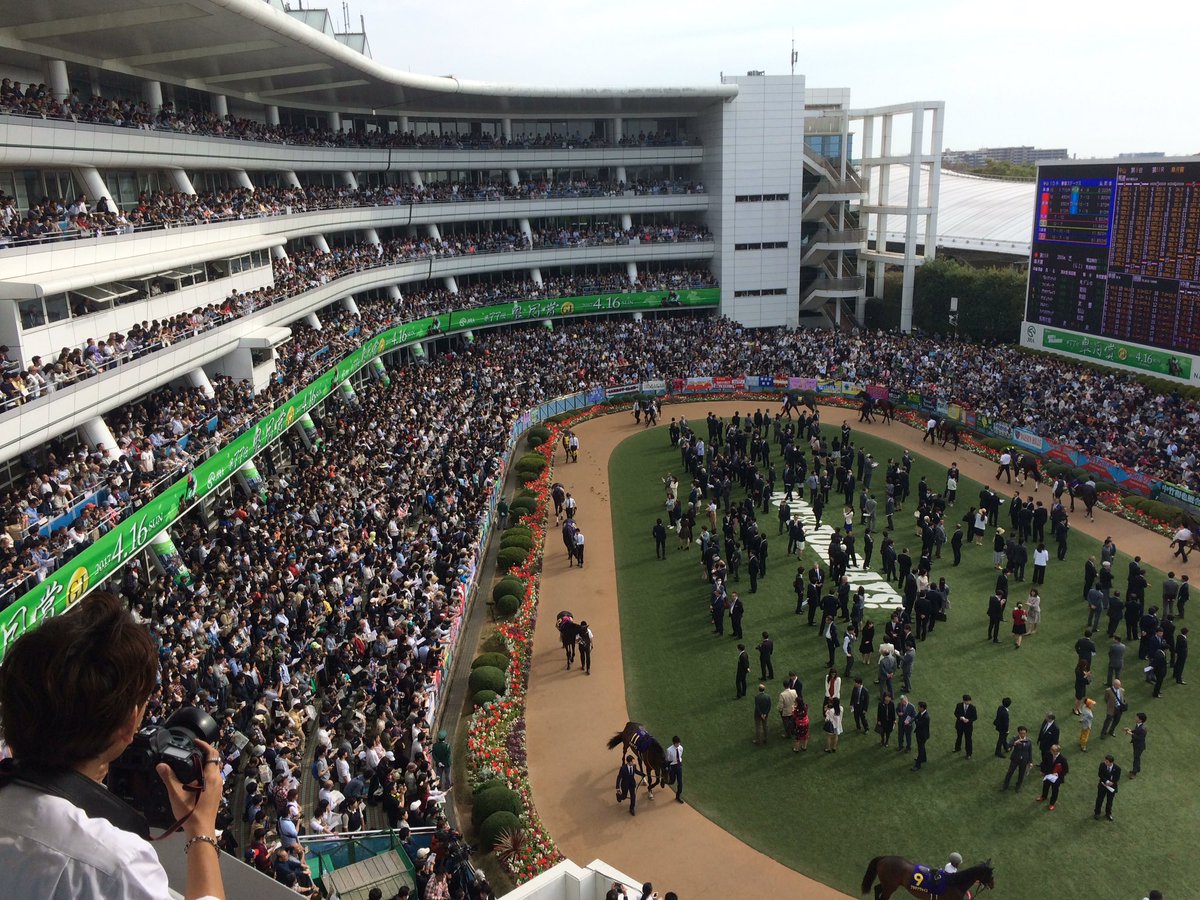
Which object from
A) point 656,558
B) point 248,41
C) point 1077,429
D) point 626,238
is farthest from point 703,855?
point 626,238

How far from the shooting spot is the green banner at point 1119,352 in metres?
30.1

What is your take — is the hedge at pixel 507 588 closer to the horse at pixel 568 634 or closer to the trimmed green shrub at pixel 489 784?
the horse at pixel 568 634

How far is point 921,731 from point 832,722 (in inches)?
55.9

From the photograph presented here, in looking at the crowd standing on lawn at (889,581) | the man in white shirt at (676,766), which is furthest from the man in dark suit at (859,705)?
the man in white shirt at (676,766)

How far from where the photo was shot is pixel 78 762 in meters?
2.41

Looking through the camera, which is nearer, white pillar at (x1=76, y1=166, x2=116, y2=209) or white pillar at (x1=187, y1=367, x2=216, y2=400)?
white pillar at (x1=76, y1=166, x2=116, y2=209)

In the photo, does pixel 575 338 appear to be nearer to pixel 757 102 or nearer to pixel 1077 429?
pixel 757 102

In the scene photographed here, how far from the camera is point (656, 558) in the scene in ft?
82.3

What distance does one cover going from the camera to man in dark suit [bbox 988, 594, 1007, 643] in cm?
1923

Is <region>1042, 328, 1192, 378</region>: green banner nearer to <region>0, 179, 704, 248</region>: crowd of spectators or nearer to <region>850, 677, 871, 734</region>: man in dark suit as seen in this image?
<region>850, 677, 871, 734</region>: man in dark suit

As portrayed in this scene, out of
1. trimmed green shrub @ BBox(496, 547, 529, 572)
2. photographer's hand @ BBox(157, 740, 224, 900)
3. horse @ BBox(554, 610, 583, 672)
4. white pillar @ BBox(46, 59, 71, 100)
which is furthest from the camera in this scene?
white pillar @ BBox(46, 59, 71, 100)

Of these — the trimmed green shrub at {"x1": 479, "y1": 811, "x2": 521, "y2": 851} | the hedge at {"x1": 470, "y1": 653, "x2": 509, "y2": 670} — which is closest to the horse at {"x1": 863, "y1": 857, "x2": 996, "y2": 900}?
the trimmed green shrub at {"x1": 479, "y1": 811, "x2": 521, "y2": 851}

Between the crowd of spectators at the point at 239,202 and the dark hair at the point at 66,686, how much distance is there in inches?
775

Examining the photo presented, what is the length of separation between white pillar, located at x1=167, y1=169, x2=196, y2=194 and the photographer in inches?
1211
